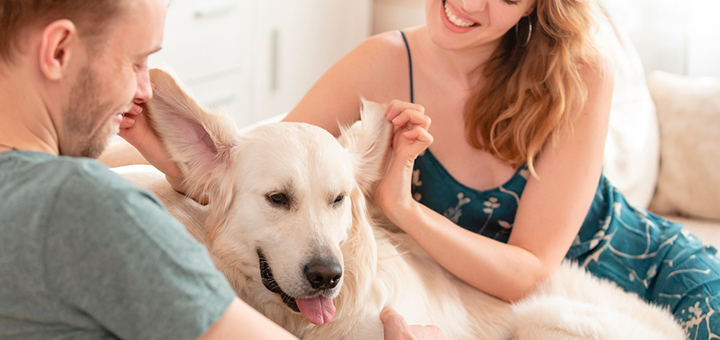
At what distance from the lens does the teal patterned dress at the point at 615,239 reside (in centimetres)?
151

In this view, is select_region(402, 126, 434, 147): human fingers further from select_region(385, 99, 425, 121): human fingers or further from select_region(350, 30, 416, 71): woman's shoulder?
select_region(350, 30, 416, 71): woman's shoulder

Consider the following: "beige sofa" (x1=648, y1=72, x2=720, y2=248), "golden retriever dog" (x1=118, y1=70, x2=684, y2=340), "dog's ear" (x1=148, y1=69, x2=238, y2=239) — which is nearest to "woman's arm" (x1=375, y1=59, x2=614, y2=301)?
"golden retriever dog" (x1=118, y1=70, x2=684, y2=340)

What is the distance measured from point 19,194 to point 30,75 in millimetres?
164

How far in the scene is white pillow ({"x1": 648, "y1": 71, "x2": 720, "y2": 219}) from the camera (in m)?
2.13

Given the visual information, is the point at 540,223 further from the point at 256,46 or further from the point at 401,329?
the point at 256,46

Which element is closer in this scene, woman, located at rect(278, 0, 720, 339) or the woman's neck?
woman, located at rect(278, 0, 720, 339)

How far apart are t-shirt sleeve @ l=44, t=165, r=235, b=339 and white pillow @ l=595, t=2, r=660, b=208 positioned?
180 centimetres

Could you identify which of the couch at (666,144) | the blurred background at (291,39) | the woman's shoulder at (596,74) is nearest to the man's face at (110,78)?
the woman's shoulder at (596,74)

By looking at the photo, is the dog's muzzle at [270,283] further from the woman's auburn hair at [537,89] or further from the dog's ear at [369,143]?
the woman's auburn hair at [537,89]

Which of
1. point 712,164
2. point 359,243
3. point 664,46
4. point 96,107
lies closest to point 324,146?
point 359,243

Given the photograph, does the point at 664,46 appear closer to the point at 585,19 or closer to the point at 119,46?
the point at 585,19

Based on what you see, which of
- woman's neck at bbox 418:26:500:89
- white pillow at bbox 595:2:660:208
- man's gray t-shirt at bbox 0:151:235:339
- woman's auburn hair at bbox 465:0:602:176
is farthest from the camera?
white pillow at bbox 595:2:660:208

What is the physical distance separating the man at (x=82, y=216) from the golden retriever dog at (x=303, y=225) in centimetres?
32

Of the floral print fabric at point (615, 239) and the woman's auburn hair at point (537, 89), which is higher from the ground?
the woman's auburn hair at point (537, 89)
